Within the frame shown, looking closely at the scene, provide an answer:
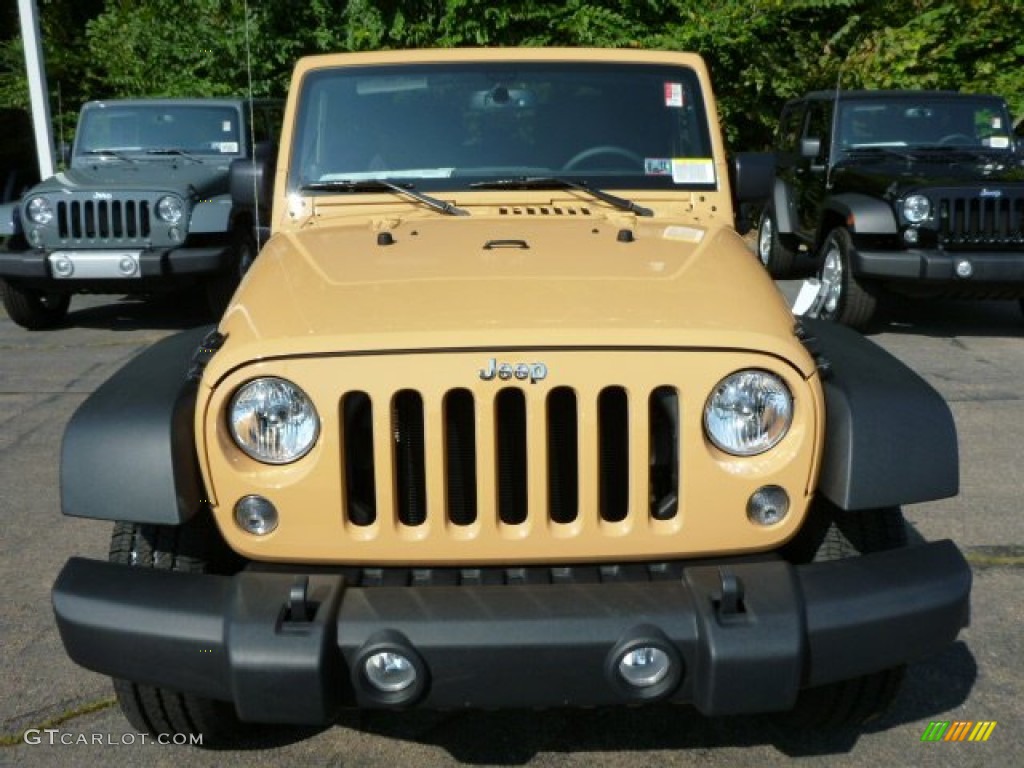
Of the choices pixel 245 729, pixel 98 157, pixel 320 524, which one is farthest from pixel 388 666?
pixel 98 157

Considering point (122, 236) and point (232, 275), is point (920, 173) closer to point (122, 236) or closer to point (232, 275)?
point (232, 275)

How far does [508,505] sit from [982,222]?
20.2 feet

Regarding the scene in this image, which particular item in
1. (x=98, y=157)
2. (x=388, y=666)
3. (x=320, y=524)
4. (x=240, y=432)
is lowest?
(x=98, y=157)

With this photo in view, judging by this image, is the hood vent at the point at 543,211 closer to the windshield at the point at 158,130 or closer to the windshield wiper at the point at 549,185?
the windshield wiper at the point at 549,185

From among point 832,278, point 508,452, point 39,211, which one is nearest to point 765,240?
point 832,278

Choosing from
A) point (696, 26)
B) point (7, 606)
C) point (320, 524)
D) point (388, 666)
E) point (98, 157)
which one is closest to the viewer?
point (388, 666)

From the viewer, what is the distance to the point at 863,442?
2.39m

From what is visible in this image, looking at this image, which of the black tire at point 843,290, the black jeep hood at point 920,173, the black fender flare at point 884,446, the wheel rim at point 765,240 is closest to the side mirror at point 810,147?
the black jeep hood at point 920,173

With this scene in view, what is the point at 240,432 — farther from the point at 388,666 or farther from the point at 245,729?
the point at 245,729

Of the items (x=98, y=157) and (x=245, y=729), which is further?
(x=98, y=157)

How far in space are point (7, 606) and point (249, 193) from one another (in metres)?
1.54

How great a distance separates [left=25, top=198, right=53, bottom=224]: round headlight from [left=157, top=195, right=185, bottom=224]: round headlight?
815 mm

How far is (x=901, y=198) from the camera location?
302 inches

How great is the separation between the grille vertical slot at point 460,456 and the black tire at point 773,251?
8.29 metres
